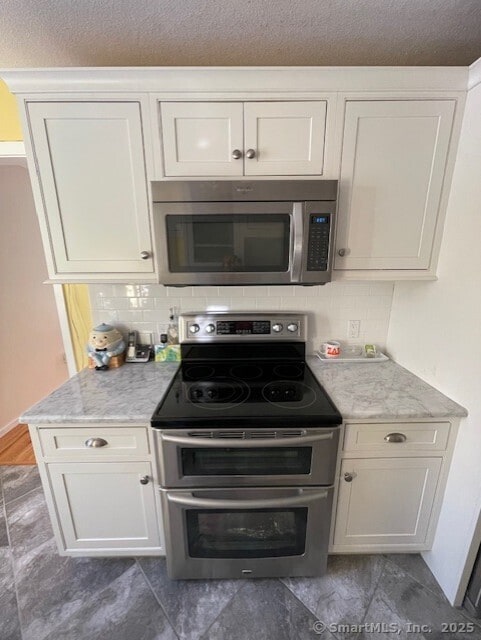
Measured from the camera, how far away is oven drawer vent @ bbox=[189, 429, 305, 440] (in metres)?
1.15

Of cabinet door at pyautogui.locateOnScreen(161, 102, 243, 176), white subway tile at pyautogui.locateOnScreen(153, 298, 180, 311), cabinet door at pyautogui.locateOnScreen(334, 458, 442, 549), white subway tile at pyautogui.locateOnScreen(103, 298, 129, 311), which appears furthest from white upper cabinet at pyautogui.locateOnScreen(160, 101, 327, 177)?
cabinet door at pyautogui.locateOnScreen(334, 458, 442, 549)

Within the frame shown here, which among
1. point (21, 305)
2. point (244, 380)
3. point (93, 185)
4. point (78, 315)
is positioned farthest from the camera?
point (21, 305)

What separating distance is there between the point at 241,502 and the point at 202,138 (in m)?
1.56

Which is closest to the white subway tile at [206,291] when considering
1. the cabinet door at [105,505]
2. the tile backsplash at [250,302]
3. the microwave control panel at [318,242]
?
the tile backsplash at [250,302]

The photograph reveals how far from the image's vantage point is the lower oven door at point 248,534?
1.22m

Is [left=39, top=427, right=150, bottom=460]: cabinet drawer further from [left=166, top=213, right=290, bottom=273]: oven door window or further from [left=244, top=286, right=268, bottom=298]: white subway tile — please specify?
[left=244, top=286, right=268, bottom=298]: white subway tile

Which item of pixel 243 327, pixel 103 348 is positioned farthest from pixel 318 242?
pixel 103 348

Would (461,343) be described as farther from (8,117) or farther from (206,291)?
(8,117)

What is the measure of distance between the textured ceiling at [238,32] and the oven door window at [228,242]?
0.71 m

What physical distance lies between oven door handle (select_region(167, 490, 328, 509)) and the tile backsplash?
0.86 meters

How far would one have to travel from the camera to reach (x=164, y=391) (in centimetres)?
137

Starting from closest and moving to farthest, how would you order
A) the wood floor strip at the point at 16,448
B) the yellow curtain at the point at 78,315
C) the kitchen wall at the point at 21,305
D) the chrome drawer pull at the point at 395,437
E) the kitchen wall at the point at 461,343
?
the kitchen wall at the point at 461,343 < the chrome drawer pull at the point at 395,437 < the yellow curtain at the point at 78,315 < the wood floor strip at the point at 16,448 < the kitchen wall at the point at 21,305

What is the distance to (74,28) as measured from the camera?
3.71 feet

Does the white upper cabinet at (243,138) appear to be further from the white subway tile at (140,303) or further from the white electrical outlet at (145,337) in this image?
the white electrical outlet at (145,337)
